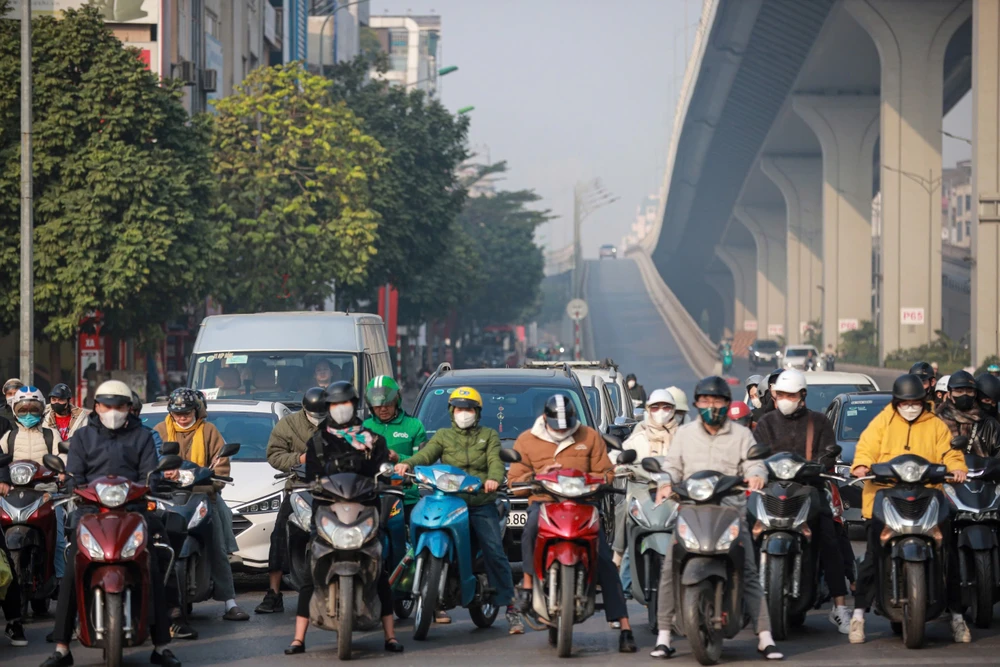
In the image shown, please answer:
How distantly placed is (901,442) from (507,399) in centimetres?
472

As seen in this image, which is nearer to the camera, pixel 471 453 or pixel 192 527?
pixel 471 453

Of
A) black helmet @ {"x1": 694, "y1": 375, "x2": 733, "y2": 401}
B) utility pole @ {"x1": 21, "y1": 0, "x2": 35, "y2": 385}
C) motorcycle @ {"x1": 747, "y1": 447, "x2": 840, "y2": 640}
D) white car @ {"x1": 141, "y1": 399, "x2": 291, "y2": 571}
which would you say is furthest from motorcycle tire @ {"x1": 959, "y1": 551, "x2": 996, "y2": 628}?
utility pole @ {"x1": 21, "y1": 0, "x2": 35, "y2": 385}

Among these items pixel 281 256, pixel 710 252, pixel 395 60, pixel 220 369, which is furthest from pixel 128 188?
pixel 395 60

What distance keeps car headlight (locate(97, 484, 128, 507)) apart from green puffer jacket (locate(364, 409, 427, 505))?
209 centimetres

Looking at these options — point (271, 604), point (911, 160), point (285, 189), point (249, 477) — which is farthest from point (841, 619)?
point (911, 160)

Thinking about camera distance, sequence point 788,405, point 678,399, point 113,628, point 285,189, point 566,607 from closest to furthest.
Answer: point 113,628 → point 566,607 → point 788,405 → point 678,399 → point 285,189

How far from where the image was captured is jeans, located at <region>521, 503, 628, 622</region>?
920 centimetres

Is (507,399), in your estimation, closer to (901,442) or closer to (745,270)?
(901,442)

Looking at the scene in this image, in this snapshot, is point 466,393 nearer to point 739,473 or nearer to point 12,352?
point 739,473

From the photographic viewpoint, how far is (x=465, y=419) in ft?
32.2

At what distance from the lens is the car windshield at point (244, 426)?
13.3 meters

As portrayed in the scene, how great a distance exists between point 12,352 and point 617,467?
28.4 metres

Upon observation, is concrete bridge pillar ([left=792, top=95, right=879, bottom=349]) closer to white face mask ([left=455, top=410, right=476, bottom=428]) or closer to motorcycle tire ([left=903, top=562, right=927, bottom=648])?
white face mask ([left=455, top=410, right=476, bottom=428])

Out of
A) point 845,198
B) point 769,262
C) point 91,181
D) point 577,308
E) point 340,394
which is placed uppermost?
point 845,198
